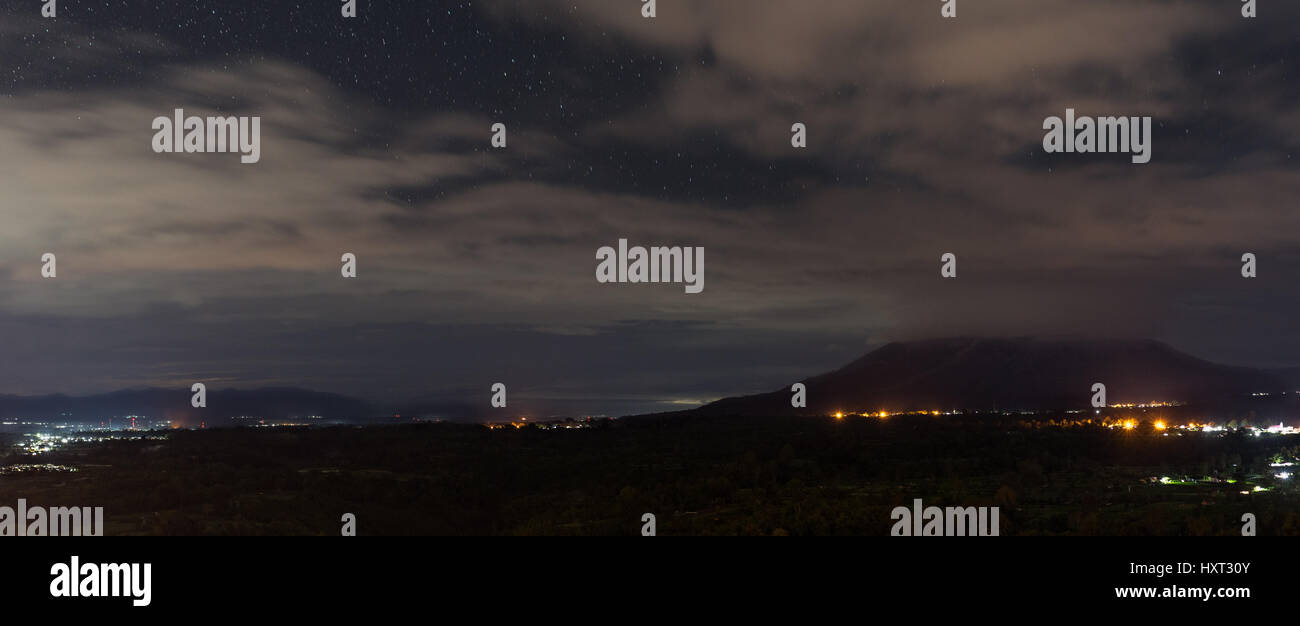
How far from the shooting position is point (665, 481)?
171ft

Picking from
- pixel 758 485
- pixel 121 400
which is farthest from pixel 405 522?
pixel 121 400

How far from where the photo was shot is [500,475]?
5719 centimetres

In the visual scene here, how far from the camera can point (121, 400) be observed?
489 feet

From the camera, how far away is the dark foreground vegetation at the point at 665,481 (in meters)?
36.1

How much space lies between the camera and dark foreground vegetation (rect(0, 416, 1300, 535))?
1422 inches
